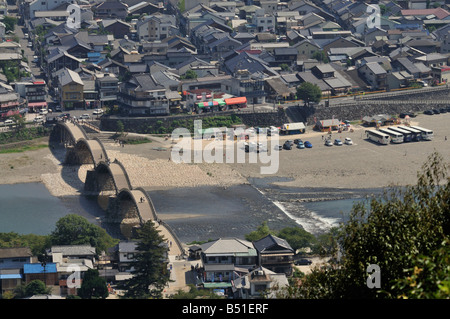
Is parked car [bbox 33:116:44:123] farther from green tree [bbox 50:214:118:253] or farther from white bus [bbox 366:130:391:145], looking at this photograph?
green tree [bbox 50:214:118:253]

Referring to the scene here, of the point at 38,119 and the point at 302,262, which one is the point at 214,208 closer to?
the point at 302,262

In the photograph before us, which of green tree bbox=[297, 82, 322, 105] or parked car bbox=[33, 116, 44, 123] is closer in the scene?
parked car bbox=[33, 116, 44, 123]

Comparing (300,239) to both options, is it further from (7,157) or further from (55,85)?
(55,85)

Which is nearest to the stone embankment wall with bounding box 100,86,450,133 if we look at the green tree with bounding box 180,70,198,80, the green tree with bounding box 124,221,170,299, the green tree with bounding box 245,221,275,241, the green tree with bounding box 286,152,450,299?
the green tree with bounding box 180,70,198,80
